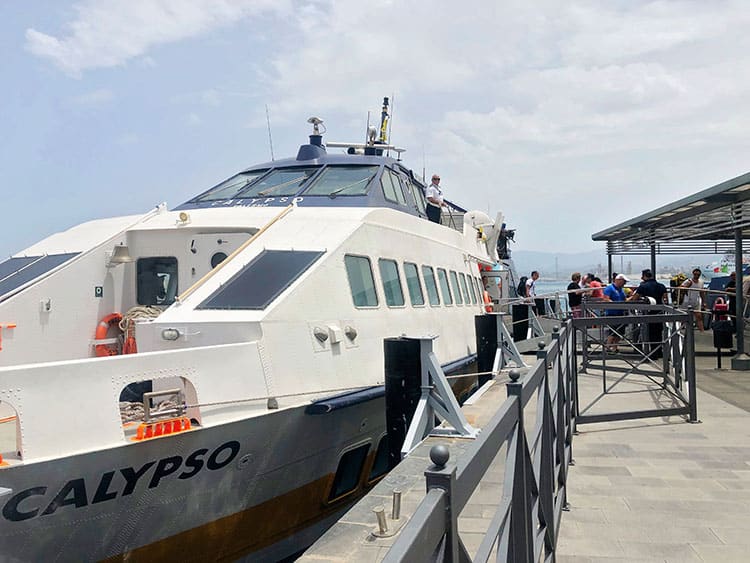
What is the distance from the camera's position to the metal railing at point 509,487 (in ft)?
5.27

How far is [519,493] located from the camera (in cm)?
277

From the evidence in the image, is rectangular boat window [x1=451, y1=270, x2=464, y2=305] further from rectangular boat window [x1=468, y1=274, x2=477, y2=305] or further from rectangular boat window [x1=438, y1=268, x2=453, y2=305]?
rectangular boat window [x1=468, y1=274, x2=477, y2=305]

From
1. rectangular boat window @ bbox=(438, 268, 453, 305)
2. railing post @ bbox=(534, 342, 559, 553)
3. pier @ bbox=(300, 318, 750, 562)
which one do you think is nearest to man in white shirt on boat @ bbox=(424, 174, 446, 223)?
rectangular boat window @ bbox=(438, 268, 453, 305)

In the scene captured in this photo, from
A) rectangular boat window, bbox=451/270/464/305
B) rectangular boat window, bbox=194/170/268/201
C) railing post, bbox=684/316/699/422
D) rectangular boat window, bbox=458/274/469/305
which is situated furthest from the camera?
rectangular boat window, bbox=458/274/469/305

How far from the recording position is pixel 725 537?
4.77 m

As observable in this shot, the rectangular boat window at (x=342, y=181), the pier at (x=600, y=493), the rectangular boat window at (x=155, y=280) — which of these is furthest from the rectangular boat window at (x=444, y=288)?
the rectangular boat window at (x=155, y=280)

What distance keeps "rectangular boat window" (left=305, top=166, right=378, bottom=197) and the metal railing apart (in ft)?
15.1

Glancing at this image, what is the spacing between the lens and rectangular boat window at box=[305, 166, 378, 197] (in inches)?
359

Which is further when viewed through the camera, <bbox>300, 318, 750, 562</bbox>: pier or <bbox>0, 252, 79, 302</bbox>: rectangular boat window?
<bbox>0, 252, 79, 302</bbox>: rectangular boat window

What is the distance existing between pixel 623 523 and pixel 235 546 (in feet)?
10.2

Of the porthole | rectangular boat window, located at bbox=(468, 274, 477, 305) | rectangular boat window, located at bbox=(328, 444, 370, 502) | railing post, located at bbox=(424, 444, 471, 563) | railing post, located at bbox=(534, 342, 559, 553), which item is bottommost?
rectangular boat window, located at bbox=(328, 444, 370, 502)

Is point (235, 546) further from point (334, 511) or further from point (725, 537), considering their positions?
point (725, 537)

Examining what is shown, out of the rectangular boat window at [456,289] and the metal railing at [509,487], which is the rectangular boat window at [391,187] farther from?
the metal railing at [509,487]

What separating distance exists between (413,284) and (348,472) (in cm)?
281
